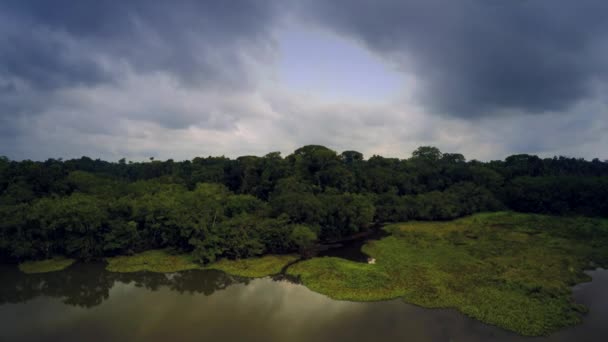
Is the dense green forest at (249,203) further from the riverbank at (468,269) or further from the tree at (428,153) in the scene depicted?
the tree at (428,153)

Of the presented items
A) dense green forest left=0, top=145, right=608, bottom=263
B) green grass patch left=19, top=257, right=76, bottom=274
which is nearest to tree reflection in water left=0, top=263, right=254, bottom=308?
green grass patch left=19, top=257, right=76, bottom=274

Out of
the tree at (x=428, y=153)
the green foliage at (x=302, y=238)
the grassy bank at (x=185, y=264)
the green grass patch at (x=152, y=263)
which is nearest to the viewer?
the grassy bank at (x=185, y=264)

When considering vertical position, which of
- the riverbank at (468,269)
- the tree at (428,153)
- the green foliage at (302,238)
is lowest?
the riverbank at (468,269)

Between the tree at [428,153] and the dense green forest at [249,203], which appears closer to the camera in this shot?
the dense green forest at [249,203]

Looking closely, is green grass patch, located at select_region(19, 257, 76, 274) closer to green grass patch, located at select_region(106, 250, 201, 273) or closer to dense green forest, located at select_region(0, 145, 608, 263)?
dense green forest, located at select_region(0, 145, 608, 263)

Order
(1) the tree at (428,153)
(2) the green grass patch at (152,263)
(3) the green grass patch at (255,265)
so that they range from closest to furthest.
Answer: (3) the green grass patch at (255,265), (2) the green grass patch at (152,263), (1) the tree at (428,153)

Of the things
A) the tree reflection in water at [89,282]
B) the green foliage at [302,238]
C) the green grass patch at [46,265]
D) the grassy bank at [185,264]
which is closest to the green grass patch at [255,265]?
the grassy bank at [185,264]

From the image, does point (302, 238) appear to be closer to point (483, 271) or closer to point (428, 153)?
point (483, 271)

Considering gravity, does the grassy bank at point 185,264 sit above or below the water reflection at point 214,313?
above
